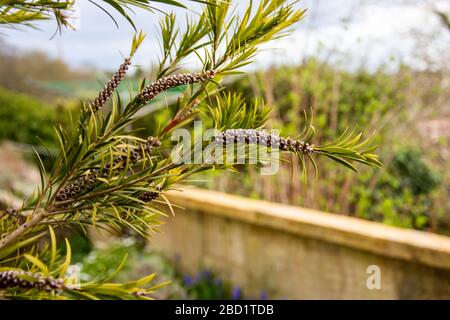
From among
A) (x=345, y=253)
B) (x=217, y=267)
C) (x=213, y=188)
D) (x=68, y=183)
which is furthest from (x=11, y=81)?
(x=68, y=183)

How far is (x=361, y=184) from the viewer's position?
416 cm

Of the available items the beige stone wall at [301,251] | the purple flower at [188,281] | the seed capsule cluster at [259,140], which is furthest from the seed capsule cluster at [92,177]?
the purple flower at [188,281]

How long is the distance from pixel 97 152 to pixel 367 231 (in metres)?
2.01

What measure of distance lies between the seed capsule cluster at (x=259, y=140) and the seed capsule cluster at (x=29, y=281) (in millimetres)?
363

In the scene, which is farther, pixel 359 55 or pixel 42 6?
pixel 359 55

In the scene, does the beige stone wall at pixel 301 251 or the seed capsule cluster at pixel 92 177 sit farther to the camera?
the beige stone wall at pixel 301 251

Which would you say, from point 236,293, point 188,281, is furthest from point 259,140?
point 188,281

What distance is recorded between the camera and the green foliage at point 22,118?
9969mm

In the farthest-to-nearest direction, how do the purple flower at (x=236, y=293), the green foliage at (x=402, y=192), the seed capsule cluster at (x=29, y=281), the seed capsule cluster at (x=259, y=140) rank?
the green foliage at (x=402, y=192), the purple flower at (x=236, y=293), the seed capsule cluster at (x=259, y=140), the seed capsule cluster at (x=29, y=281)

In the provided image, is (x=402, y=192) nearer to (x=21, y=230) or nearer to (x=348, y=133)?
(x=348, y=133)

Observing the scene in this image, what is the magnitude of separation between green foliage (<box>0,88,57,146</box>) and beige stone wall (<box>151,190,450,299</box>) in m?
6.74

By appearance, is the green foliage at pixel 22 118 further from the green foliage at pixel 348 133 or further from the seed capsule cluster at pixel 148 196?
the seed capsule cluster at pixel 148 196
